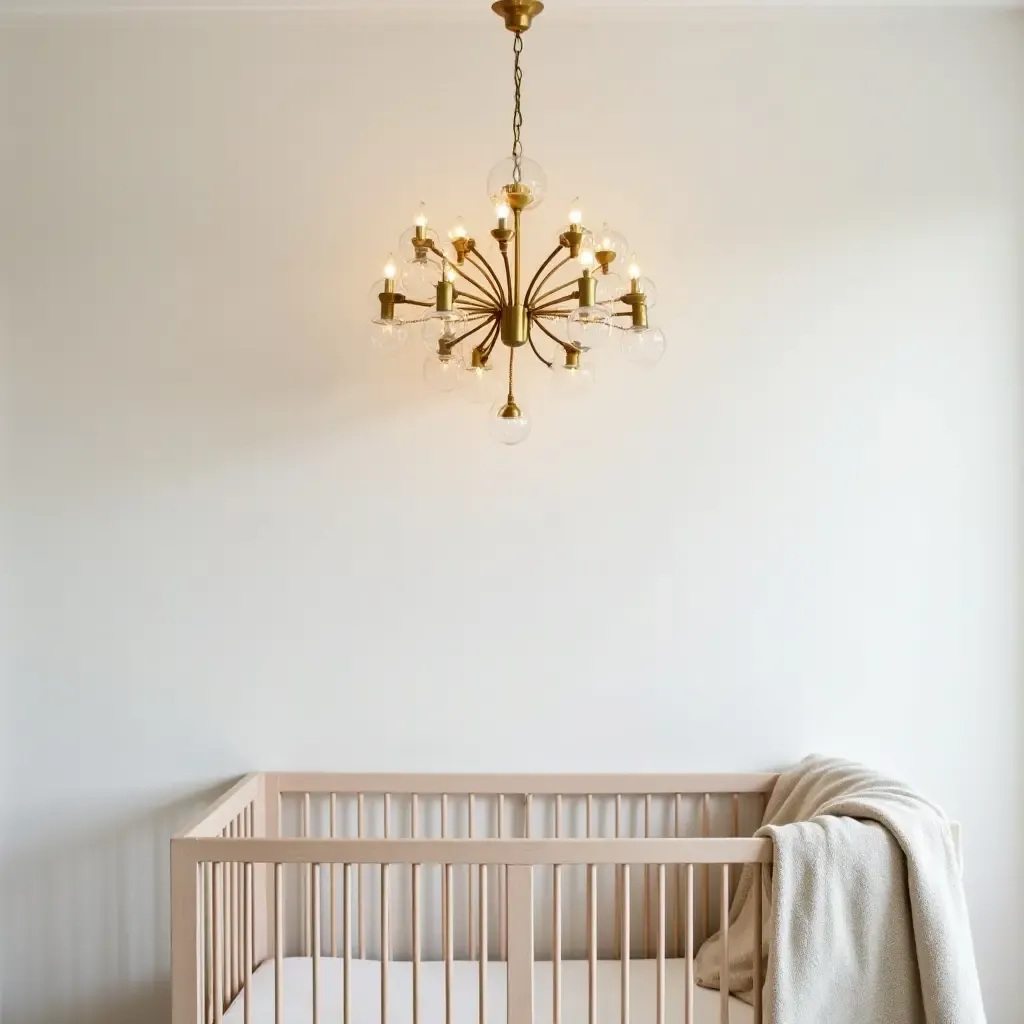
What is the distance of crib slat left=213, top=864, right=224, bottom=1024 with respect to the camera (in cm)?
181

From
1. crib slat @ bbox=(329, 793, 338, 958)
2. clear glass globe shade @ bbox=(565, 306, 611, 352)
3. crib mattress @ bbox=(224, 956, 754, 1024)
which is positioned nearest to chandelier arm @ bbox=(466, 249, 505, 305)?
clear glass globe shade @ bbox=(565, 306, 611, 352)

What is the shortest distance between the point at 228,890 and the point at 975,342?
2.07m

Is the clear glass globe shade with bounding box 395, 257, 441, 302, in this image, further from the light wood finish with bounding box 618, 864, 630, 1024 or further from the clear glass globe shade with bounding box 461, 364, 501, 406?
the light wood finish with bounding box 618, 864, 630, 1024

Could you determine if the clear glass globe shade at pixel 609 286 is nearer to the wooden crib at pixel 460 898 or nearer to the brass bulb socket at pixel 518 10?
the brass bulb socket at pixel 518 10

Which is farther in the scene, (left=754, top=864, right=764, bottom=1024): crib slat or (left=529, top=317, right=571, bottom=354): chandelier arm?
(left=529, top=317, right=571, bottom=354): chandelier arm

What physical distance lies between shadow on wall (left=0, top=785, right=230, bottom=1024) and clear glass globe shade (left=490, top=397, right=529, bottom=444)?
3.52 ft

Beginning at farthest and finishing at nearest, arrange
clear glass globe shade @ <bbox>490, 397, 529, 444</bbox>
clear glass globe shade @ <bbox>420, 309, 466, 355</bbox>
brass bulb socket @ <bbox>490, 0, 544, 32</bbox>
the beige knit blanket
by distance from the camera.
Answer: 1. clear glass globe shade @ <bbox>490, 397, 529, 444</bbox>
2. clear glass globe shade @ <bbox>420, 309, 466, 355</bbox>
3. brass bulb socket @ <bbox>490, 0, 544, 32</bbox>
4. the beige knit blanket

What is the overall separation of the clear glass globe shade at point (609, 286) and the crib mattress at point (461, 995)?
1443mm

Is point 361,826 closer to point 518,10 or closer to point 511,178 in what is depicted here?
point 511,178

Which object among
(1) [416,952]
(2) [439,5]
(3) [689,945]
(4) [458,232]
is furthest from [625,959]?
(2) [439,5]

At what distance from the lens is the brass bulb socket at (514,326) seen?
224 centimetres

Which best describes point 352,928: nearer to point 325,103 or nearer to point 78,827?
point 78,827

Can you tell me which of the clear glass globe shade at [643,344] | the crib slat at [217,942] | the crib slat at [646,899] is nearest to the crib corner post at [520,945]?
the crib slat at [217,942]

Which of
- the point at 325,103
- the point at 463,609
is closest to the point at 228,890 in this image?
the point at 463,609
